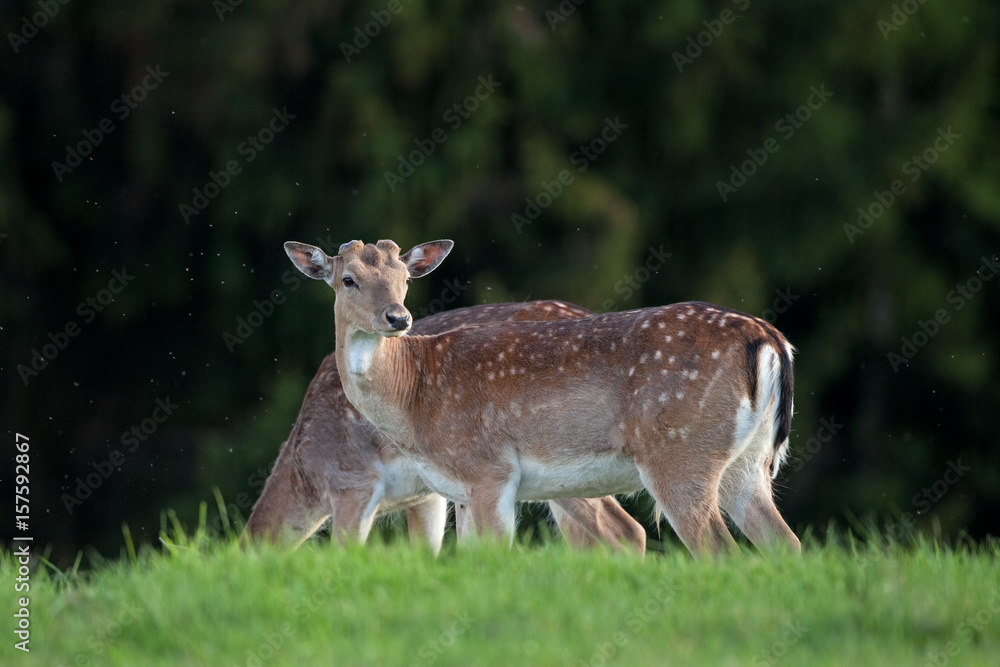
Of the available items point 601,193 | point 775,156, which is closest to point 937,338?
point 775,156

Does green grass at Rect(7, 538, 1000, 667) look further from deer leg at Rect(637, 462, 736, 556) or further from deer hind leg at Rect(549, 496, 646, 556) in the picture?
deer hind leg at Rect(549, 496, 646, 556)

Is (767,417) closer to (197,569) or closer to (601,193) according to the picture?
(197,569)

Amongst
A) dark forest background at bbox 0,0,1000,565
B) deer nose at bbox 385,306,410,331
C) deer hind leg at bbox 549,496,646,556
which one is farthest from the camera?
dark forest background at bbox 0,0,1000,565

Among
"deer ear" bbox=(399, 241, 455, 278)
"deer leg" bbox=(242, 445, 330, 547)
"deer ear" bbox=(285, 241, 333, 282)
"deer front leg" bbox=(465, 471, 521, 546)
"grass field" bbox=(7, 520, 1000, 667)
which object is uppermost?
"deer ear" bbox=(285, 241, 333, 282)

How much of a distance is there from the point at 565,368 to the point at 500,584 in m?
1.78

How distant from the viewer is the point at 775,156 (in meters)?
14.4

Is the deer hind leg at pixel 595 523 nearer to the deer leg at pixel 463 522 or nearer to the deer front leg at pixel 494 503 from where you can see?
the deer leg at pixel 463 522

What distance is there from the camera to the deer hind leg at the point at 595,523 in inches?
288

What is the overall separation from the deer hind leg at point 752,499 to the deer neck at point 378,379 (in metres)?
1.46

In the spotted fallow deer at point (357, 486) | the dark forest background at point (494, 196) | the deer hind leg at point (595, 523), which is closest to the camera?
the deer hind leg at point (595, 523)

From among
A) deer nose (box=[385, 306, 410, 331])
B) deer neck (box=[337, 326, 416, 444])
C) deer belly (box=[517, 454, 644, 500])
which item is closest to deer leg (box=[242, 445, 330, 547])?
deer neck (box=[337, 326, 416, 444])

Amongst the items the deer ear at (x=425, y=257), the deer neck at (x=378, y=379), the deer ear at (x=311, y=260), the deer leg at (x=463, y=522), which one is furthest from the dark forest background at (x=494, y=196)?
the deer neck at (x=378, y=379)

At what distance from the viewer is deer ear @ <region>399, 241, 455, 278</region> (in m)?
7.07

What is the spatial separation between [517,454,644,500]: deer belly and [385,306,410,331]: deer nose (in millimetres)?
813
